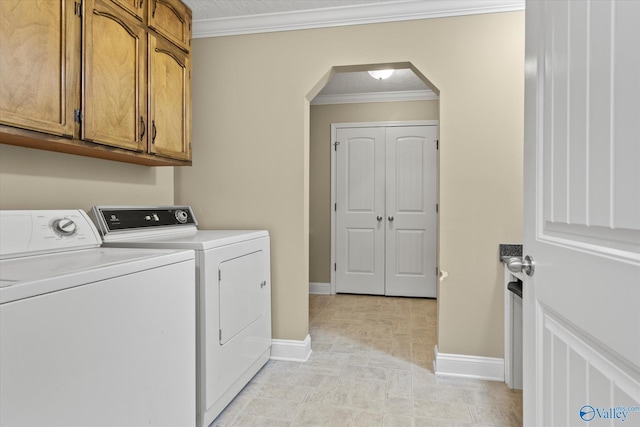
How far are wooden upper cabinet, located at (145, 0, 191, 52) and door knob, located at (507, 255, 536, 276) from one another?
2.08 meters

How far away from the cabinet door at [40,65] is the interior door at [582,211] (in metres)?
1.66

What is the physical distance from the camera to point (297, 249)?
8.66 feet

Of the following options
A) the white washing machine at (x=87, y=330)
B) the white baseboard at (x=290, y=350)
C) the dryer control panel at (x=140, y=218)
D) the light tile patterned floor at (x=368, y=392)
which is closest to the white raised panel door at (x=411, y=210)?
the light tile patterned floor at (x=368, y=392)

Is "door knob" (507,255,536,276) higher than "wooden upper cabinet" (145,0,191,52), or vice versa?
"wooden upper cabinet" (145,0,191,52)

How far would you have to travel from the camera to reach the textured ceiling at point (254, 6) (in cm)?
240

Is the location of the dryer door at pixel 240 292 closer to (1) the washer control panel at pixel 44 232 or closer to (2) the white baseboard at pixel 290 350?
(2) the white baseboard at pixel 290 350

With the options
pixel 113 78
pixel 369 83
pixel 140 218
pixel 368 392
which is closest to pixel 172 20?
pixel 113 78

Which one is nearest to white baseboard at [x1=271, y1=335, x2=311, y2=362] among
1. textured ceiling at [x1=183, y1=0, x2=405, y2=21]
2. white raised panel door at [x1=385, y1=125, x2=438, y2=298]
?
white raised panel door at [x1=385, y1=125, x2=438, y2=298]

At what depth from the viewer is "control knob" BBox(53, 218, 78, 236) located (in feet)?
5.24

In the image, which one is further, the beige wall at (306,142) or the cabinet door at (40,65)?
the beige wall at (306,142)

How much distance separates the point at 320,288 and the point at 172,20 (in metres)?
3.25

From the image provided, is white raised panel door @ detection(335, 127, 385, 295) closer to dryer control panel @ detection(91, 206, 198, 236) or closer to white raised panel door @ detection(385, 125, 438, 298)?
white raised panel door @ detection(385, 125, 438, 298)

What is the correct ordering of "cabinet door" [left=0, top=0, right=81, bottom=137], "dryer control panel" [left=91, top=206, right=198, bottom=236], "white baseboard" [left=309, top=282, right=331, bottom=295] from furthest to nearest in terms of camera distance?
"white baseboard" [left=309, top=282, right=331, bottom=295] → "dryer control panel" [left=91, top=206, right=198, bottom=236] → "cabinet door" [left=0, top=0, right=81, bottom=137]

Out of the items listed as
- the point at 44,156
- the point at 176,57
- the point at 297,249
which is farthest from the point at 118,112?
the point at 297,249
